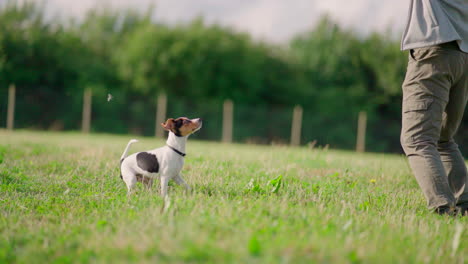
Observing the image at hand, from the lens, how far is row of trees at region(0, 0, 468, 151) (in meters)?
20.0

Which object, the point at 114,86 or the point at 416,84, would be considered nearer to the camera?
the point at 416,84

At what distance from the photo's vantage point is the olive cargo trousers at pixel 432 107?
11.9 feet

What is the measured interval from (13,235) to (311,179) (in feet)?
11.0

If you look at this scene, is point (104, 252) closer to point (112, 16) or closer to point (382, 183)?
point (382, 183)

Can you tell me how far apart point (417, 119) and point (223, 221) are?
2048 mm

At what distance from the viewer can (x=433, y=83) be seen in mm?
3686

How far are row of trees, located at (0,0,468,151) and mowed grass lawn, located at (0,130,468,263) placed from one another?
15244mm

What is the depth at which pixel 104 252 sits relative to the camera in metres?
2.34

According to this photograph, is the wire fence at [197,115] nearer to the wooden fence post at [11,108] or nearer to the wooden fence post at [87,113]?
the wooden fence post at [11,108]

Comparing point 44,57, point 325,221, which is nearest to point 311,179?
point 325,221

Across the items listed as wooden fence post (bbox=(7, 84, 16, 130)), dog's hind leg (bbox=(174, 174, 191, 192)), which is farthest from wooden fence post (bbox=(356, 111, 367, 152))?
dog's hind leg (bbox=(174, 174, 191, 192))

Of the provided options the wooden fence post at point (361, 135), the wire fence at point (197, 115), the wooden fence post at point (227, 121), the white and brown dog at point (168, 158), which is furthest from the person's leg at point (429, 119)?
the wooden fence post at point (361, 135)

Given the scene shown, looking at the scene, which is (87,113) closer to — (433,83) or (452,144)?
(452,144)

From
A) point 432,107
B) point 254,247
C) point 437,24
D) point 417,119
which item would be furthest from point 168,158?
point 437,24
